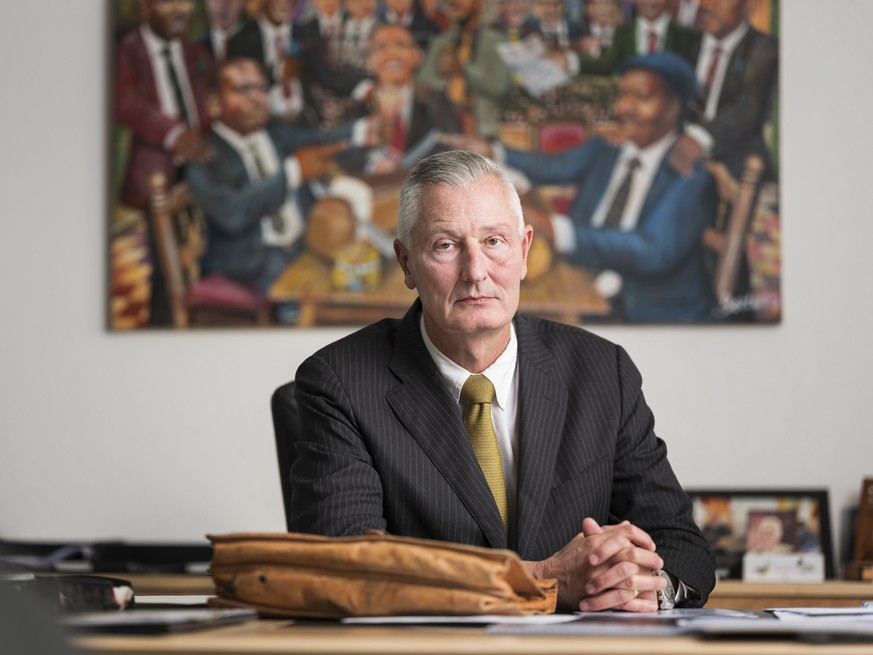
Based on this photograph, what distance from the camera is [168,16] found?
12.0ft

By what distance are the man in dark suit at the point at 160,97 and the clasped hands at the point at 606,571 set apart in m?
2.33

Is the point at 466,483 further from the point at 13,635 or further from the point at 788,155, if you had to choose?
the point at 788,155

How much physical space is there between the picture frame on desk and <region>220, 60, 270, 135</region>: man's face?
72.7 inches

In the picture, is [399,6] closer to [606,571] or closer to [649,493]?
[649,493]

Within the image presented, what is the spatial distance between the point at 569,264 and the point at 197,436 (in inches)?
52.9

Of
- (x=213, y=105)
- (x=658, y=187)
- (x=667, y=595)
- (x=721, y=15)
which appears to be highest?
(x=721, y=15)

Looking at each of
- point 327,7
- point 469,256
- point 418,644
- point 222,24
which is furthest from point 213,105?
point 418,644

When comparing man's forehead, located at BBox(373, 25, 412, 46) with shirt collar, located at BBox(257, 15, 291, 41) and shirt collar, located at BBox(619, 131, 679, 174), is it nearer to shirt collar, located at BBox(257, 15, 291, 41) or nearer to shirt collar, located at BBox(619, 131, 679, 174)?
shirt collar, located at BBox(257, 15, 291, 41)

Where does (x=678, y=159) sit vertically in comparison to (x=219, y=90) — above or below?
below

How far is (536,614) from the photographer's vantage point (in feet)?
4.26

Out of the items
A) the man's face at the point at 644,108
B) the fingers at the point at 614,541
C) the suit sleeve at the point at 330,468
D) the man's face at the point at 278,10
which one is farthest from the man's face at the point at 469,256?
the man's face at the point at 278,10

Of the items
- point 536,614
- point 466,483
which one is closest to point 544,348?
A: point 466,483

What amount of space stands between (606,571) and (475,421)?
0.47 meters

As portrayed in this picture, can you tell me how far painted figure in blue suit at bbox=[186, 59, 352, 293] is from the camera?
3.57 metres
